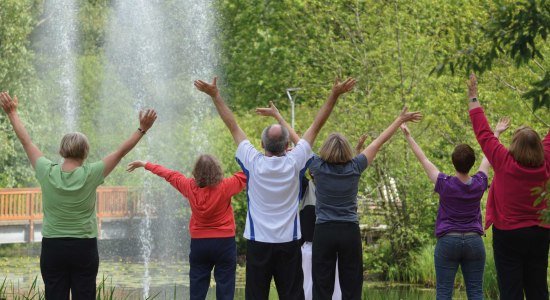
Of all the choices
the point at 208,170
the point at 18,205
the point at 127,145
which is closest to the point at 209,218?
the point at 208,170

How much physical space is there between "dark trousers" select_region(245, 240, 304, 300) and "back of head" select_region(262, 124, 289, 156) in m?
0.62

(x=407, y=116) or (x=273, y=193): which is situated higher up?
(x=407, y=116)

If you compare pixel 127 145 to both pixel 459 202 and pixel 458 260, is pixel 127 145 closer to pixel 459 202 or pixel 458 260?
pixel 459 202

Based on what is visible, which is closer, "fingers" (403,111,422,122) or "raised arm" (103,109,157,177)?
"raised arm" (103,109,157,177)

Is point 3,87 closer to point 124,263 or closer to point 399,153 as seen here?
point 124,263

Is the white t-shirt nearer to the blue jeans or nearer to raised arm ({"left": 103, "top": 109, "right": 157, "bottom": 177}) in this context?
raised arm ({"left": 103, "top": 109, "right": 157, "bottom": 177})

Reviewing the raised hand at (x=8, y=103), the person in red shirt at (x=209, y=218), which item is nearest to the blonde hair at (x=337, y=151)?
the person in red shirt at (x=209, y=218)

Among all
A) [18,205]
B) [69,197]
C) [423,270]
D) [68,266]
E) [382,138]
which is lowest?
[423,270]

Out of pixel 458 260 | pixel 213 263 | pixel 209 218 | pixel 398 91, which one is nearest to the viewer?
pixel 458 260

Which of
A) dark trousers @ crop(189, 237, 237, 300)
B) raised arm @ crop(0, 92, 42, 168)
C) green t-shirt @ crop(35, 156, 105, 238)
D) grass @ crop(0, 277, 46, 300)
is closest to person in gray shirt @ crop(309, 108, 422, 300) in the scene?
dark trousers @ crop(189, 237, 237, 300)

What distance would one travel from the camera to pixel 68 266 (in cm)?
703

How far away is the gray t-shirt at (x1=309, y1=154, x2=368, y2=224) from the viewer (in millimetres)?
7383

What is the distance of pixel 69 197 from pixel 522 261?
3.09 m

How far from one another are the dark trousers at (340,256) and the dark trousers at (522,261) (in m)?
0.99
